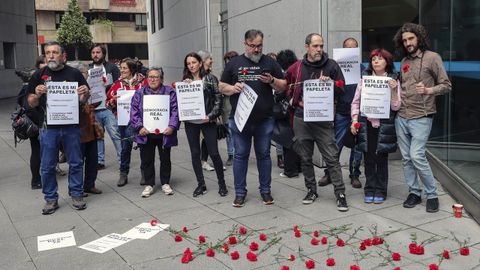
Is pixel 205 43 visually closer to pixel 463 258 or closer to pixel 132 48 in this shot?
pixel 463 258

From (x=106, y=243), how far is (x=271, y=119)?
2.42 meters

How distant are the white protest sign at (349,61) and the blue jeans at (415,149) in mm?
1302

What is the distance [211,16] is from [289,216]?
11.1 metres

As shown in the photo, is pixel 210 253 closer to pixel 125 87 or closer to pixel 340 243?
pixel 340 243

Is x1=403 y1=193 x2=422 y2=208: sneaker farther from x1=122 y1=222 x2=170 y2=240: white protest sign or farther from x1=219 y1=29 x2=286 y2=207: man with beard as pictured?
x1=122 y1=222 x2=170 y2=240: white protest sign

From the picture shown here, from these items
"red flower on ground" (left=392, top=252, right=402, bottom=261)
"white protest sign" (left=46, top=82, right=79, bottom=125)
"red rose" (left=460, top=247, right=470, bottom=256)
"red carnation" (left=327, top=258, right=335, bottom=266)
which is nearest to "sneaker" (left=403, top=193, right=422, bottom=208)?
"red rose" (left=460, top=247, right=470, bottom=256)

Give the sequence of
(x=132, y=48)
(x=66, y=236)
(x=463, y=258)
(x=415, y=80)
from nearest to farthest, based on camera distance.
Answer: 1. (x=463, y=258)
2. (x=66, y=236)
3. (x=415, y=80)
4. (x=132, y=48)

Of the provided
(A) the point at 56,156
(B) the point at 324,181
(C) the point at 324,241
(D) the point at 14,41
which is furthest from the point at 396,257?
(D) the point at 14,41

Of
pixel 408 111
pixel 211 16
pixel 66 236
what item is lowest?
pixel 66 236

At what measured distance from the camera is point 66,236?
5484 millimetres

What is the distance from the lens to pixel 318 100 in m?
6.10

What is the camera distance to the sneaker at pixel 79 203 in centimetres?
650

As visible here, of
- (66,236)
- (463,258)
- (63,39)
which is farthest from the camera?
(63,39)

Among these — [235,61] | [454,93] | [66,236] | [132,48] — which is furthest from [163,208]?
[132,48]
